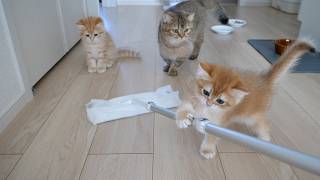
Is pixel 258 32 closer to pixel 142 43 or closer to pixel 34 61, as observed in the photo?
pixel 142 43

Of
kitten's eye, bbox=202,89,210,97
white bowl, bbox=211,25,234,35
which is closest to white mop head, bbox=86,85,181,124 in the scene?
kitten's eye, bbox=202,89,210,97

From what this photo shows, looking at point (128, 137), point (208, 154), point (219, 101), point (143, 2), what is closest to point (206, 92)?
point (219, 101)

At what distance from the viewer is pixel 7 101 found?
1188mm

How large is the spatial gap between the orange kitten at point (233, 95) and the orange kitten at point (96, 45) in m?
0.89

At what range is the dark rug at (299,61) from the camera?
1.77 meters

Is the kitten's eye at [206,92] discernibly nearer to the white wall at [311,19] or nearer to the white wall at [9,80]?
the white wall at [9,80]

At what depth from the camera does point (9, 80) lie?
1206mm

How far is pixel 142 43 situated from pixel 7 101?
1272mm

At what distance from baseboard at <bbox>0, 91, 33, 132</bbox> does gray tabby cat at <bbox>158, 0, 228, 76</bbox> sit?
835mm

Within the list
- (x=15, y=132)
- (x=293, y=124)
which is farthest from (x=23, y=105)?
(x=293, y=124)

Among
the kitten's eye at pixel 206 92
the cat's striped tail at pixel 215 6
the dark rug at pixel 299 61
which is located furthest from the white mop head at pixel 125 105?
the cat's striped tail at pixel 215 6

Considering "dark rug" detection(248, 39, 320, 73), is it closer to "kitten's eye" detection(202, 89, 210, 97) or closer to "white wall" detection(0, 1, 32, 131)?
"kitten's eye" detection(202, 89, 210, 97)

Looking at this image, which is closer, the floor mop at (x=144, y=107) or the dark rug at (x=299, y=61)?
the floor mop at (x=144, y=107)

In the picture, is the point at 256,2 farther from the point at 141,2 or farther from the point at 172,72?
the point at 172,72
